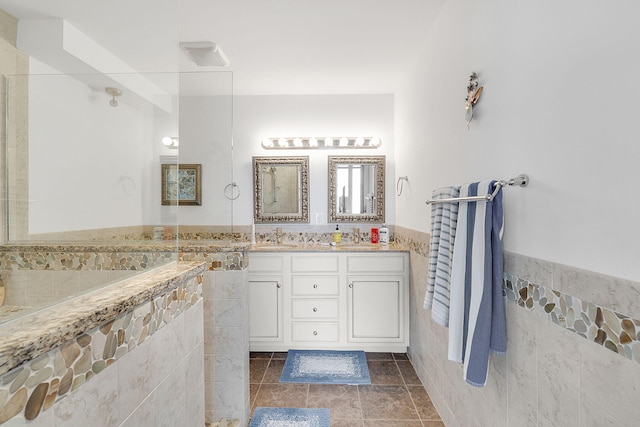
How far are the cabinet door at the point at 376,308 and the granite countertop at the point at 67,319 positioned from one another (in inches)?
82.1

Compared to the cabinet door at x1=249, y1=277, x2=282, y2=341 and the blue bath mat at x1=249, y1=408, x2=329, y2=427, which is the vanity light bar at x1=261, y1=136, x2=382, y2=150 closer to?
the cabinet door at x1=249, y1=277, x2=282, y2=341

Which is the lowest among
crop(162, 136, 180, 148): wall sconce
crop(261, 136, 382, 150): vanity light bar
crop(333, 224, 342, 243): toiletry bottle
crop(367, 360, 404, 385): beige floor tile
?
crop(367, 360, 404, 385): beige floor tile

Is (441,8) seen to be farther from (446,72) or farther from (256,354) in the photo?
(256,354)

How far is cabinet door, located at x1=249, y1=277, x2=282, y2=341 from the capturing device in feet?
9.30

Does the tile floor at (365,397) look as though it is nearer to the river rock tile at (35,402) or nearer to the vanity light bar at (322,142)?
the river rock tile at (35,402)

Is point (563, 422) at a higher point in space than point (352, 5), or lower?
lower

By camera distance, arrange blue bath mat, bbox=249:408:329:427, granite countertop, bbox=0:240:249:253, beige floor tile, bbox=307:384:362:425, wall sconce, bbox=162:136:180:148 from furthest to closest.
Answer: beige floor tile, bbox=307:384:362:425 < blue bath mat, bbox=249:408:329:427 < wall sconce, bbox=162:136:180:148 < granite countertop, bbox=0:240:249:253

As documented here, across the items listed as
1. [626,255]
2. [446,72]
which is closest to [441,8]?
[446,72]

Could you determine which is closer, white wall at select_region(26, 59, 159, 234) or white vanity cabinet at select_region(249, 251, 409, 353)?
white wall at select_region(26, 59, 159, 234)

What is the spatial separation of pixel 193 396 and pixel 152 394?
35 cm

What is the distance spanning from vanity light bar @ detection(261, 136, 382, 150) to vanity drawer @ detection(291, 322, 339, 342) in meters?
1.80

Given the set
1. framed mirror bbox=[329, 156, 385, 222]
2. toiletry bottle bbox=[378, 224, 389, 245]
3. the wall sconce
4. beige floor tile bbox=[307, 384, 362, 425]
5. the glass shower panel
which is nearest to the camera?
the wall sconce

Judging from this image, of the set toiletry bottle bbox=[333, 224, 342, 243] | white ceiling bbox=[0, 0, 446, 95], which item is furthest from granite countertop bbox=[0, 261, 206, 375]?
toiletry bottle bbox=[333, 224, 342, 243]

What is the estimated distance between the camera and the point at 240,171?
3395 mm
